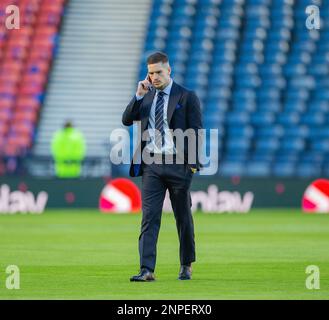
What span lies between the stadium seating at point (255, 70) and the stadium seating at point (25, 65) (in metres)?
2.89

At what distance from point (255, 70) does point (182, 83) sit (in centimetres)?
241

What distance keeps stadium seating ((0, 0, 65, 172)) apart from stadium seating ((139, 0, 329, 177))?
2.89 m

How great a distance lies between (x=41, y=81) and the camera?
3234 centimetres

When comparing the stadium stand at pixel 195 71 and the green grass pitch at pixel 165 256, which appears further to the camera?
the stadium stand at pixel 195 71

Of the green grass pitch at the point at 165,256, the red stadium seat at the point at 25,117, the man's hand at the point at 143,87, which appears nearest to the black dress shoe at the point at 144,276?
the green grass pitch at the point at 165,256

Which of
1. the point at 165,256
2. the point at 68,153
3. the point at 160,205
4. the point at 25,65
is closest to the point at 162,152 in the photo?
the point at 160,205

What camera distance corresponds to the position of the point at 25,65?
33.0m

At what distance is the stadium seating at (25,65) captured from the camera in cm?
3092

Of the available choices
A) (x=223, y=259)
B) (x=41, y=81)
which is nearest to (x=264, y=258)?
(x=223, y=259)

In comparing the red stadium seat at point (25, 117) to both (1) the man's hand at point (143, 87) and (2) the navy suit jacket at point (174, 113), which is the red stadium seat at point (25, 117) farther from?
(1) the man's hand at point (143, 87)

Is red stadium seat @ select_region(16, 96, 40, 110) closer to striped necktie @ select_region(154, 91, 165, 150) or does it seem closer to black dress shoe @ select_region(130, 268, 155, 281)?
striped necktie @ select_region(154, 91, 165, 150)

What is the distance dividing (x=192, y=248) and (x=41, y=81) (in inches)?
825

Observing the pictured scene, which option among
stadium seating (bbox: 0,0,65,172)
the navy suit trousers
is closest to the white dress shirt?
the navy suit trousers
